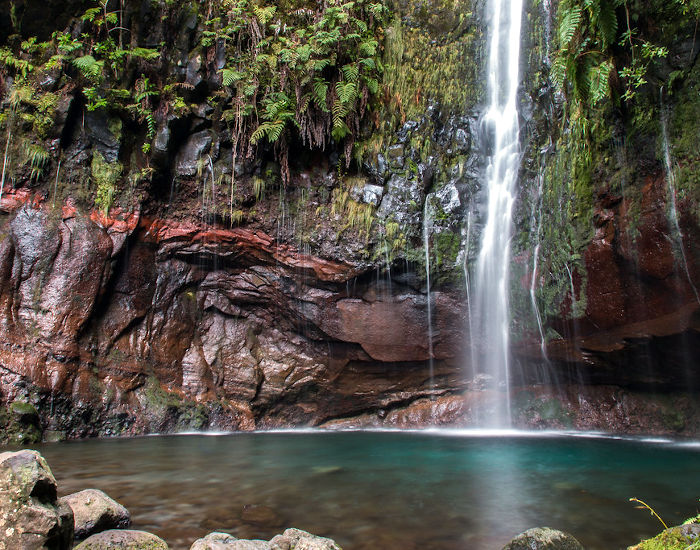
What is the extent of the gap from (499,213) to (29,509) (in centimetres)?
938

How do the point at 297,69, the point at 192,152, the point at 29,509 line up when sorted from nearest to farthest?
the point at 29,509, the point at 297,69, the point at 192,152

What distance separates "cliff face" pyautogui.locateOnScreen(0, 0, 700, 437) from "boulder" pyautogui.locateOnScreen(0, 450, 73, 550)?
7305 mm

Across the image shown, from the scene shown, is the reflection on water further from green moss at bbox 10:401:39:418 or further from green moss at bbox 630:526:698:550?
green moss at bbox 630:526:698:550

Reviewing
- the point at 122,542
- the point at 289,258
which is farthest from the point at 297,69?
the point at 122,542

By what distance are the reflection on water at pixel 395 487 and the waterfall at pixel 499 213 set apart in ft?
6.99

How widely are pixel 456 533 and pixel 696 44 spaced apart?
26.6 ft

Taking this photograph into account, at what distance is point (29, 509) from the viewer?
279 centimetres

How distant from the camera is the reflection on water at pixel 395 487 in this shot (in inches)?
157

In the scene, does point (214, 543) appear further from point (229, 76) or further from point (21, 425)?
point (229, 76)

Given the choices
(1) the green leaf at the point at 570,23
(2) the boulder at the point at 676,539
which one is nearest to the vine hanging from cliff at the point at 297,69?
(1) the green leaf at the point at 570,23

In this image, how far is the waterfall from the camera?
9906 millimetres

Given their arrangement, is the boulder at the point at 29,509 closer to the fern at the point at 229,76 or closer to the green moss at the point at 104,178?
the green moss at the point at 104,178

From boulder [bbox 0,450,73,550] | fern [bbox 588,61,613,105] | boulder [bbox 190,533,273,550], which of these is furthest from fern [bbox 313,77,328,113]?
boulder [bbox 190,533,273,550]

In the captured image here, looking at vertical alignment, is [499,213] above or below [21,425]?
above
